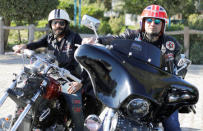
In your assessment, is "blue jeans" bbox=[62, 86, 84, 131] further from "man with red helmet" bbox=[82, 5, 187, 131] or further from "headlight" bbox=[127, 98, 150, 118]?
"headlight" bbox=[127, 98, 150, 118]

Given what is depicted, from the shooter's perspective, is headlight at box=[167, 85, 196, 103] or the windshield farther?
the windshield

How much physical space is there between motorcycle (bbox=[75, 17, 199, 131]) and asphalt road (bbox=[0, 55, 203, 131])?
3064 mm

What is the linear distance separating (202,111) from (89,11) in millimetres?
19312

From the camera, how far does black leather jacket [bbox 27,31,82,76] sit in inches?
167

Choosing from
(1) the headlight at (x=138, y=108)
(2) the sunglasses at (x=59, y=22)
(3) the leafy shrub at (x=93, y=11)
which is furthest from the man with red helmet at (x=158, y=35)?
(3) the leafy shrub at (x=93, y=11)

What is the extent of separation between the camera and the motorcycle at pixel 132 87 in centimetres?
234

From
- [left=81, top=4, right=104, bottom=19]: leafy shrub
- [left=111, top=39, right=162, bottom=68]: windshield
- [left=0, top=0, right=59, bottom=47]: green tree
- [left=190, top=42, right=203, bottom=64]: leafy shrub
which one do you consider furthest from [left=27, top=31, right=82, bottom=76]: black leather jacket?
[left=81, top=4, right=104, bottom=19]: leafy shrub

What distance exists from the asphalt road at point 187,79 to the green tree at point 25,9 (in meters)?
1.82

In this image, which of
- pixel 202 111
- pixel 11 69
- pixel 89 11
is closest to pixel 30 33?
pixel 11 69

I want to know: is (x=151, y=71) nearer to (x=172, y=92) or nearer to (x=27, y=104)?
(x=172, y=92)

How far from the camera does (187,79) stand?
945 cm

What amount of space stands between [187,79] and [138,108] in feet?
24.3

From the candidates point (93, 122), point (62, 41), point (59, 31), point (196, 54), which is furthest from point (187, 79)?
point (93, 122)

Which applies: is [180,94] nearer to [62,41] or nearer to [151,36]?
[151,36]
